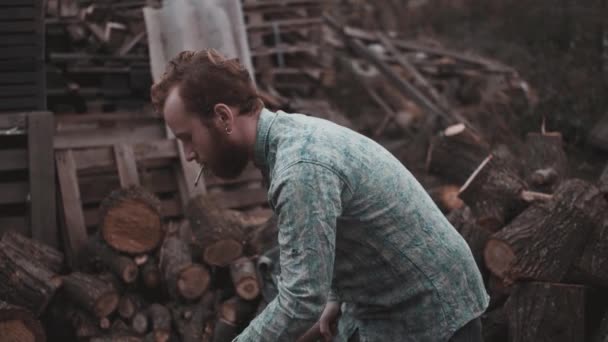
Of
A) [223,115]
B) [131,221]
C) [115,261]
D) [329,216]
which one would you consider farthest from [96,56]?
[329,216]

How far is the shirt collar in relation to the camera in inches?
76.5

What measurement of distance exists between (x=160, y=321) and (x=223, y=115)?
8.23 feet

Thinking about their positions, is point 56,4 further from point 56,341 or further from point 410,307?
point 410,307

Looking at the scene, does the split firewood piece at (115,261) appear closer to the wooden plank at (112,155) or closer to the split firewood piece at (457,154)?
the wooden plank at (112,155)

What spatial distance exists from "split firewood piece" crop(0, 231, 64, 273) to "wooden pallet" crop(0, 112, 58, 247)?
0.89 ft

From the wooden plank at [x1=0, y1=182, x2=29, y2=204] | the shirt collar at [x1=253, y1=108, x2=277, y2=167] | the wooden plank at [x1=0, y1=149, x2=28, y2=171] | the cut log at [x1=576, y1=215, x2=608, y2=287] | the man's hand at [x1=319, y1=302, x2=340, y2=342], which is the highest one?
the shirt collar at [x1=253, y1=108, x2=277, y2=167]

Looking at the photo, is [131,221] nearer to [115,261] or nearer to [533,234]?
[115,261]

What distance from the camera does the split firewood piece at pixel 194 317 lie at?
397 centimetres

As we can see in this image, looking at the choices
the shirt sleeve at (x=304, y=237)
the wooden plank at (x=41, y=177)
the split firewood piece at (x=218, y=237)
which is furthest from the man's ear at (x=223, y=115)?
the wooden plank at (x=41, y=177)

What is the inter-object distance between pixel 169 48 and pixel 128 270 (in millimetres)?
2296

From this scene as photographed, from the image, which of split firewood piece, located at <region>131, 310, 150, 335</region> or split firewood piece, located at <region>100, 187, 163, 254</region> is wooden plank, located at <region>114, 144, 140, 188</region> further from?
split firewood piece, located at <region>131, 310, 150, 335</region>

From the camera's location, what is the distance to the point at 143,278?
14.0ft

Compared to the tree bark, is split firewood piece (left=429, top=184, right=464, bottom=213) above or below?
below

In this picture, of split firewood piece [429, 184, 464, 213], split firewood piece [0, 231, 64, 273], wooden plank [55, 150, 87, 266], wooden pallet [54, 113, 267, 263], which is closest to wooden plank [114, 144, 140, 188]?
wooden pallet [54, 113, 267, 263]
